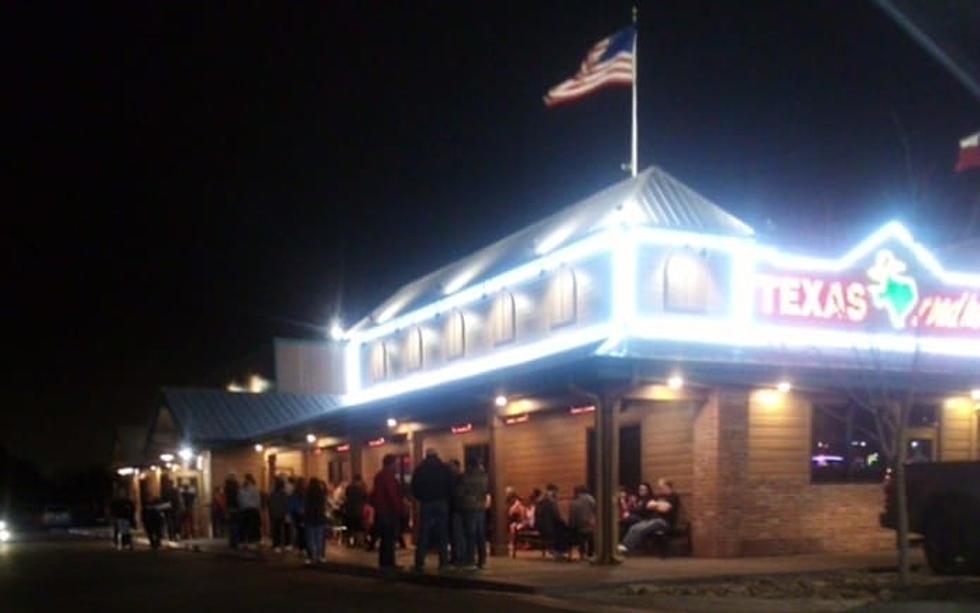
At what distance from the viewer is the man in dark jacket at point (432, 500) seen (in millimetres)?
20109

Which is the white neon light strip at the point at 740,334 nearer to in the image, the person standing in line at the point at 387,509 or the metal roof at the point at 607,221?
the metal roof at the point at 607,221

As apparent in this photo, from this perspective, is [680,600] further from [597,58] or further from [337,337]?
[337,337]

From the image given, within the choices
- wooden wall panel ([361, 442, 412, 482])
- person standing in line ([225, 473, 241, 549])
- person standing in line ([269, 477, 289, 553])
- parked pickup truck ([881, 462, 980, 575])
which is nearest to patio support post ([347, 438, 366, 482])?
wooden wall panel ([361, 442, 412, 482])

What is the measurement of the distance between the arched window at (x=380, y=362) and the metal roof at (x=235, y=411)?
3.72m

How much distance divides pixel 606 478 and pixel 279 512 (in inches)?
406

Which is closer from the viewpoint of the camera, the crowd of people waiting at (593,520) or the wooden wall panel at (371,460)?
the crowd of people waiting at (593,520)

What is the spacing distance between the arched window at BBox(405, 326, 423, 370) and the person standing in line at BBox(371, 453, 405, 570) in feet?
43.2

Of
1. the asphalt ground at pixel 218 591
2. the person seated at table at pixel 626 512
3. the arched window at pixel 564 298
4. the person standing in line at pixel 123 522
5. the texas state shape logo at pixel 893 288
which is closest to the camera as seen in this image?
the asphalt ground at pixel 218 591

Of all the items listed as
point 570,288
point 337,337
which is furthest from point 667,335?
point 337,337

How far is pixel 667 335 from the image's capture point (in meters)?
23.1

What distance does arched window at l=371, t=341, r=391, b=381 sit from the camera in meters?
37.9

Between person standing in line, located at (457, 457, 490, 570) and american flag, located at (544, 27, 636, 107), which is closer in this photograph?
person standing in line, located at (457, 457, 490, 570)

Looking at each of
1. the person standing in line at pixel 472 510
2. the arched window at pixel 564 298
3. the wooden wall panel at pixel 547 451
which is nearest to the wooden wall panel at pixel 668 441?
the wooden wall panel at pixel 547 451

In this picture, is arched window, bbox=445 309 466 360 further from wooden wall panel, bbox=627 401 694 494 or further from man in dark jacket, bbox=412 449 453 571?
man in dark jacket, bbox=412 449 453 571
